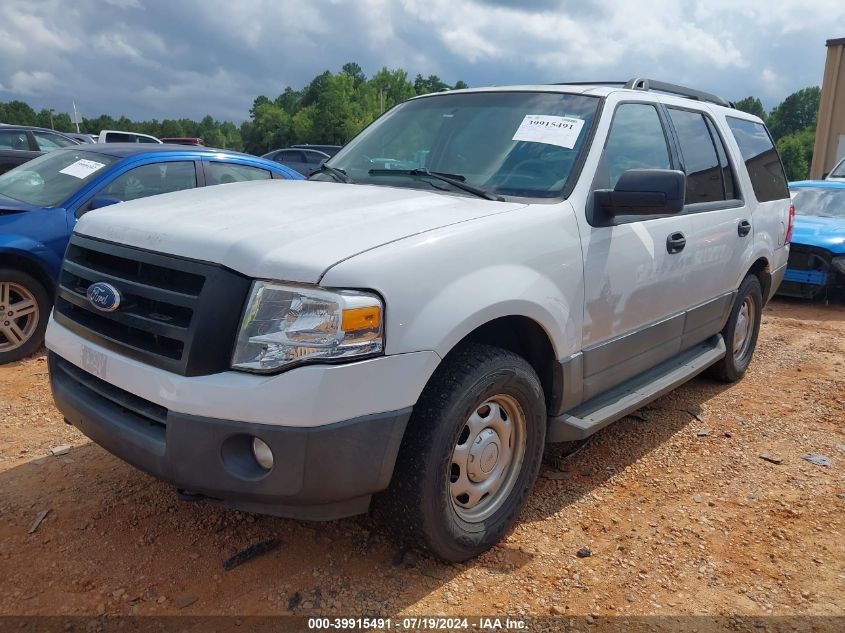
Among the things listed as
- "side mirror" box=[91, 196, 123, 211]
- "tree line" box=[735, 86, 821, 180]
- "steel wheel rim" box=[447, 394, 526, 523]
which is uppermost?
"tree line" box=[735, 86, 821, 180]

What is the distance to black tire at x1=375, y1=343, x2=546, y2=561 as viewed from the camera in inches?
94.0

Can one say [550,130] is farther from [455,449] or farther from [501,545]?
[501,545]

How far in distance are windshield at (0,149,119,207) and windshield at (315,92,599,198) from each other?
8.66 ft

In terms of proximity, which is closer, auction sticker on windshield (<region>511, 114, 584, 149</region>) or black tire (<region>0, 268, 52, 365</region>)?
auction sticker on windshield (<region>511, 114, 584, 149</region>)

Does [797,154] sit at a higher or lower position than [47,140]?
higher

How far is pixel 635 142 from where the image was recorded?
3.54 m

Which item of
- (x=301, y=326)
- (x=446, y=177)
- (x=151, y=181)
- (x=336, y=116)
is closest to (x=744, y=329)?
(x=446, y=177)

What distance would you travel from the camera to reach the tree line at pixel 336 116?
69812 millimetres

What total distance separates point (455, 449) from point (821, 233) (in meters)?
7.74

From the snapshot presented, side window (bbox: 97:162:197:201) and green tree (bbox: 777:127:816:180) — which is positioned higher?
green tree (bbox: 777:127:816:180)

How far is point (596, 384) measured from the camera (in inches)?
128

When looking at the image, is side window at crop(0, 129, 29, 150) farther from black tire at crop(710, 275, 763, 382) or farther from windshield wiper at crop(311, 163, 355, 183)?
black tire at crop(710, 275, 763, 382)

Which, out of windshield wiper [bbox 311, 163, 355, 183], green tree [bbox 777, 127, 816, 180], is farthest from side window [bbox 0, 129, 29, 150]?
green tree [bbox 777, 127, 816, 180]

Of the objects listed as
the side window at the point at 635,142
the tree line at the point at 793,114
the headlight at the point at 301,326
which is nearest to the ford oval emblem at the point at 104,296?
the headlight at the point at 301,326
